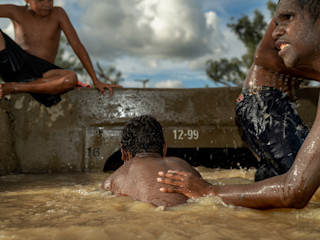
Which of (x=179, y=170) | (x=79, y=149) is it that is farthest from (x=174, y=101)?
(x=179, y=170)

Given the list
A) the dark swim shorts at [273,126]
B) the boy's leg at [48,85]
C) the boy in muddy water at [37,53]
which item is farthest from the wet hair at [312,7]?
the boy's leg at [48,85]

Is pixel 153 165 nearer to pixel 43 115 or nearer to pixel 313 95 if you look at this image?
pixel 43 115

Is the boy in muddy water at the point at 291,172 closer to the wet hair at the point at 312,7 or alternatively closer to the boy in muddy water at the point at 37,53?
the wet hair at the point at 312,7

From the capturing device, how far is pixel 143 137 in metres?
2.75

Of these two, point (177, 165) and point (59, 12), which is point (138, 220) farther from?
point (59, 12)

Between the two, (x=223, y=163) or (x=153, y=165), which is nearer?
(x=153, y=165)

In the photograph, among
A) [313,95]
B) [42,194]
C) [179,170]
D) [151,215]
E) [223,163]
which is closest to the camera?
[151,215]

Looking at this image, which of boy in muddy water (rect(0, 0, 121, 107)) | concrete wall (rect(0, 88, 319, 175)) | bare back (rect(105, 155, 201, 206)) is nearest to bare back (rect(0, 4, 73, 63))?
boy in muddy water (rect(0, 0, 121, 107))

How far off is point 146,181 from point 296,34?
57.4 inches

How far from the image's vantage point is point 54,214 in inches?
80.9

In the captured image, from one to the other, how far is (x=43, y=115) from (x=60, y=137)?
0.37 metres

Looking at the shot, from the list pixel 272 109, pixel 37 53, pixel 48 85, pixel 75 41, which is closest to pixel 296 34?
pixel 272 109

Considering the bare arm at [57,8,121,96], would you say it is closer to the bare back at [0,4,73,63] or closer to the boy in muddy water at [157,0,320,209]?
the bare back at [0,4,73,63]

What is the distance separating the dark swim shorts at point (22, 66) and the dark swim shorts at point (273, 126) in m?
2.59
